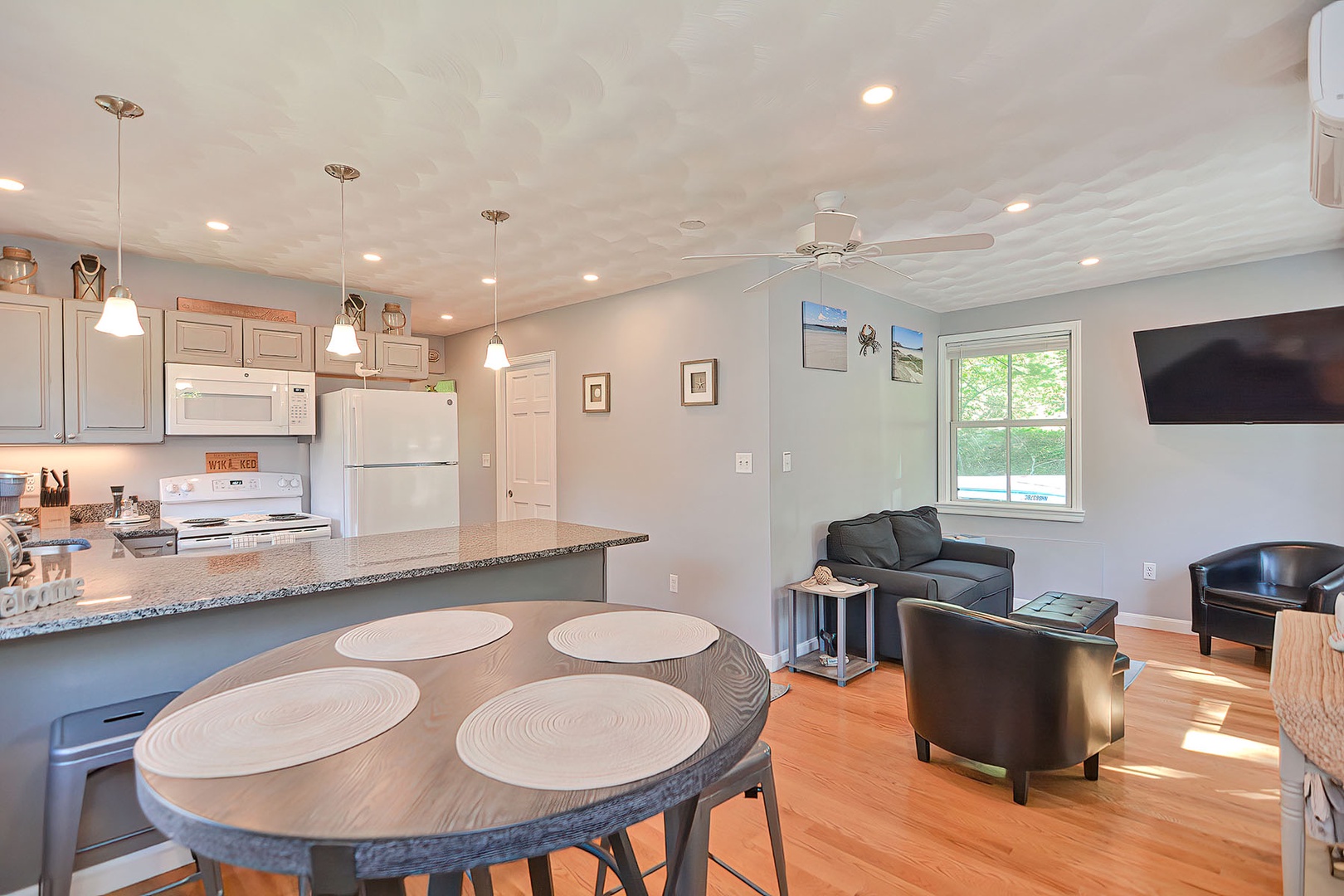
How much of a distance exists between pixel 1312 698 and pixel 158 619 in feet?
9.13

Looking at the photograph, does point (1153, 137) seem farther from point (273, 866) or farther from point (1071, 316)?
point (273, 866)

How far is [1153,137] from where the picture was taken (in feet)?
7.82

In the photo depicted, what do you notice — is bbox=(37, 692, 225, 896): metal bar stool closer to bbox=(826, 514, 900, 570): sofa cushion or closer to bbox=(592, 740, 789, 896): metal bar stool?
bbox=(592, 740, 789, 896): metal bar stool

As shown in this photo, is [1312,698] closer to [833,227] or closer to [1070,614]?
[833,227]

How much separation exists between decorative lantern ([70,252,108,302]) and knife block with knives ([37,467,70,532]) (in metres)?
1.00

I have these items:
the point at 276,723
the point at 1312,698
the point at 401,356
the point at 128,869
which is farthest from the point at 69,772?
the point at 401,356

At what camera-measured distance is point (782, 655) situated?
3.93 metres

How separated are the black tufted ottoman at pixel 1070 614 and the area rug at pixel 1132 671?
0.68ft

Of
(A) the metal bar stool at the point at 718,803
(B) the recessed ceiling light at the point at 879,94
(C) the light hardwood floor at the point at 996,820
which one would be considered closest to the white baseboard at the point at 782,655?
(C) the light hardwood floor at the point at 996,820

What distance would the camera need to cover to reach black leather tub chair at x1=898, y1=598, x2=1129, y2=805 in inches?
90.1

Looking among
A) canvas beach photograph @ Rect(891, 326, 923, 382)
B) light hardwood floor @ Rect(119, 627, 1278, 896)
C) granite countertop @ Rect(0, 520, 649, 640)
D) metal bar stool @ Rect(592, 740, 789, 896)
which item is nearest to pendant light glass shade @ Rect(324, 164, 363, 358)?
granite countertop @ Rect(0, 520, 649, 640)

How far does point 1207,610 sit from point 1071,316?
7.40 feet

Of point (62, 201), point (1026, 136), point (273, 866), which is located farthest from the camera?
point (62, 201)

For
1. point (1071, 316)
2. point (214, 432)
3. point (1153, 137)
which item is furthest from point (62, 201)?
point (1071, 316)
